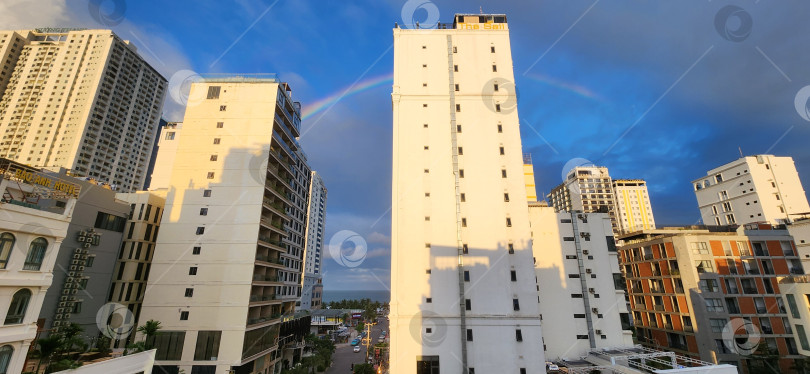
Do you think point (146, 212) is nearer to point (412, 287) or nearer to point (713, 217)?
point (412, 287)

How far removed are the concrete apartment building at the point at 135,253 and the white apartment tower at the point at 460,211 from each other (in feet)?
112

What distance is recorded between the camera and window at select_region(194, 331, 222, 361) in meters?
40.5

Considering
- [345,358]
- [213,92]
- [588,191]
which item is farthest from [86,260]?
[588,191]

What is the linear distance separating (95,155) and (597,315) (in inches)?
5343

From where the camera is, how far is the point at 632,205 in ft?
507

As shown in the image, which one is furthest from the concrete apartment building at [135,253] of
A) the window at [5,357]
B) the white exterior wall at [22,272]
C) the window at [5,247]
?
the window at [5,247]

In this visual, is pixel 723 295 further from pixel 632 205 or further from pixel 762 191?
pixel 632 205

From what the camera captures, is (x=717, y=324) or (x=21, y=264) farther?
(x=717, y=324)

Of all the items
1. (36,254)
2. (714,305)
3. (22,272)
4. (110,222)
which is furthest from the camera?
(714,305)

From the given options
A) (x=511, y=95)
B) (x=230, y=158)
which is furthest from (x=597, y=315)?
(x=230, y=158)

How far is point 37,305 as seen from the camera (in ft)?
68.1

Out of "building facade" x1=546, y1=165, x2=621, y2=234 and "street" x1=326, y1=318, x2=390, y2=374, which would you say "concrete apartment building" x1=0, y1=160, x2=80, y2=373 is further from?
"building facade" x1=546, y1=165, x2=621, y2=234

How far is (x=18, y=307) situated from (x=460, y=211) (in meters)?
35.3

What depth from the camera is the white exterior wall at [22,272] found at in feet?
62.8
